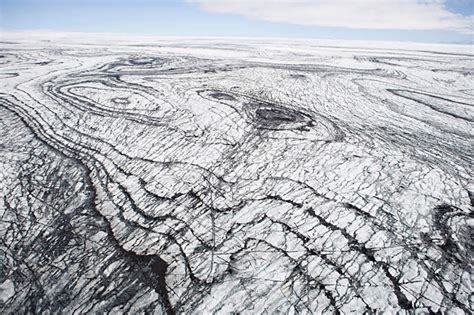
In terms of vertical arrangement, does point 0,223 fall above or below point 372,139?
below

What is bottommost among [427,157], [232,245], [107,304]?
[107,304]

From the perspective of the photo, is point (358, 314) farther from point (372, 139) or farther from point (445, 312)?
point (372, 139)

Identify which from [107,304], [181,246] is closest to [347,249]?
[181,246]

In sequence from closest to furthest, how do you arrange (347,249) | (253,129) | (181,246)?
(347,249), (181,246), (253,129)

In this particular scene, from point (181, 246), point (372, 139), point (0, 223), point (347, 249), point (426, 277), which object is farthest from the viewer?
point (372, 139)

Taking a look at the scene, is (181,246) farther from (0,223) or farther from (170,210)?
(0,223)

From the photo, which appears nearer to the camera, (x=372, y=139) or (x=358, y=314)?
(x=358, y=314)
